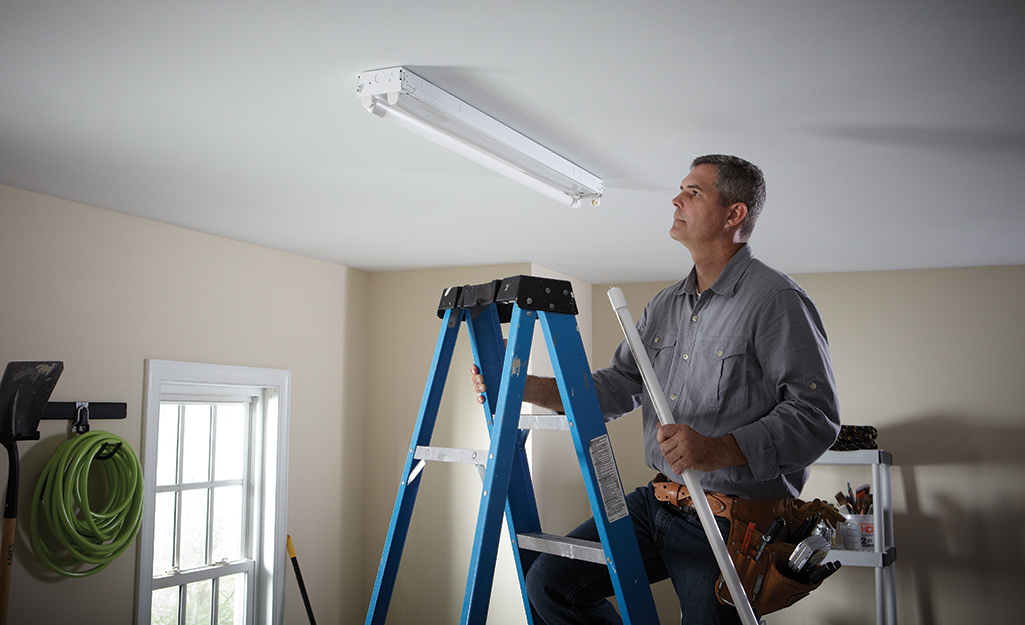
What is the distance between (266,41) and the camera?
1.79m

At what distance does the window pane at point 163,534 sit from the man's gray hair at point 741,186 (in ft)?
10.6

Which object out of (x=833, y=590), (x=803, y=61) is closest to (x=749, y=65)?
(x=803, y=61)

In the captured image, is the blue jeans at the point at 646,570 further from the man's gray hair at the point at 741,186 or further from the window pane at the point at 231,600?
the window pane at the point at 231,600

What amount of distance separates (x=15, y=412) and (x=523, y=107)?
6.72 feet

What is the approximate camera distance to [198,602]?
3998mm

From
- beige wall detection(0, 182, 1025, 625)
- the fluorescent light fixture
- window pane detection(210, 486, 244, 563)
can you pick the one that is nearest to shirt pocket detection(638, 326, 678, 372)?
the fluorescent light fixture

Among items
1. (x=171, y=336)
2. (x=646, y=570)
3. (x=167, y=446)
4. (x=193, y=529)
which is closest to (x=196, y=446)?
(x=167, y=446)

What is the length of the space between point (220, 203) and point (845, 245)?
313 centimetres

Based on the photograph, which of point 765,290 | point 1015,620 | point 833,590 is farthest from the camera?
point 833,590

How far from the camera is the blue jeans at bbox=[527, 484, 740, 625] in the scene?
1.61 meters

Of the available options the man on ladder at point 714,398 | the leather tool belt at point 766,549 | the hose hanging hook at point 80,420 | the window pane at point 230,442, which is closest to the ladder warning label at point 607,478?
the man on ladder at point 714,398

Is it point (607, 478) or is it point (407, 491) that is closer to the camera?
point (607, 478)

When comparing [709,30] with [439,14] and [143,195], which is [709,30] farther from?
[143,195]

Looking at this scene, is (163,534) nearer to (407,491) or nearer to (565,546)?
(407,491)
